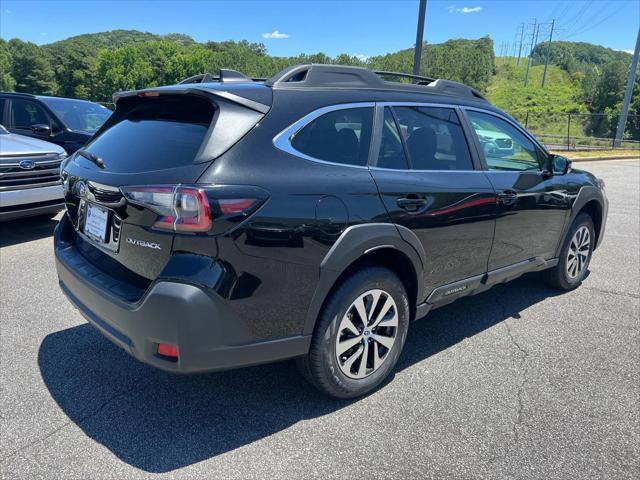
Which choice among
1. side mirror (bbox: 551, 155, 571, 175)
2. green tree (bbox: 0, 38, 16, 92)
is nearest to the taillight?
side mirror (bbox: 551, 155, 571, 175)

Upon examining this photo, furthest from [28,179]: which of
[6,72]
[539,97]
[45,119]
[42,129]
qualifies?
[6,72]

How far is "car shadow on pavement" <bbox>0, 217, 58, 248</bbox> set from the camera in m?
6.27

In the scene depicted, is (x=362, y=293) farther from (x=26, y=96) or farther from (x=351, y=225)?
(x=26, y=96)

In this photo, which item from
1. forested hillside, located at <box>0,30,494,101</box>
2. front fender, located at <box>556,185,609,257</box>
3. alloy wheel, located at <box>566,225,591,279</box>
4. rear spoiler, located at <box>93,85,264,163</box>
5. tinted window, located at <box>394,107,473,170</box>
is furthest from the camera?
forested hillside, located at <box>0,30,494,101</box>

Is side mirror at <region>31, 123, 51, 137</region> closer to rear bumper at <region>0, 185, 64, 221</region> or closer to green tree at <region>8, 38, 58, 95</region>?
rear bumper at <region>0, 185, 64, 221</region>

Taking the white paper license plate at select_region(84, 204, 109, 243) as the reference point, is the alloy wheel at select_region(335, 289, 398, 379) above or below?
below

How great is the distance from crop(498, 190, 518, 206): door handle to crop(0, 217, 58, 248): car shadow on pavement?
5.62 meters

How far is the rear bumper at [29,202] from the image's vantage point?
5.71m

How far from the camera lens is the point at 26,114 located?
8.29 metres

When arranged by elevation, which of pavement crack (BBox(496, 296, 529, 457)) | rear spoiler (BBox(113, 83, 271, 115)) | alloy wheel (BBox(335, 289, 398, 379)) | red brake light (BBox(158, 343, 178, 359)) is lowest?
pavement crack (BBox(496, 296, 529, 457))

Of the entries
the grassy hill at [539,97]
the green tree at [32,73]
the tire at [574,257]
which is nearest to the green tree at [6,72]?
→ the green tree at [32,73]

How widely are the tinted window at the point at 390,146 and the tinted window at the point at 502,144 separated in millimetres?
930

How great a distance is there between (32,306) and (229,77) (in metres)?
2.68

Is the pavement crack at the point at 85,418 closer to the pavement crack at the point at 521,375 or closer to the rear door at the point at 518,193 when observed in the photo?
the pavement crack at the point at 521,375
